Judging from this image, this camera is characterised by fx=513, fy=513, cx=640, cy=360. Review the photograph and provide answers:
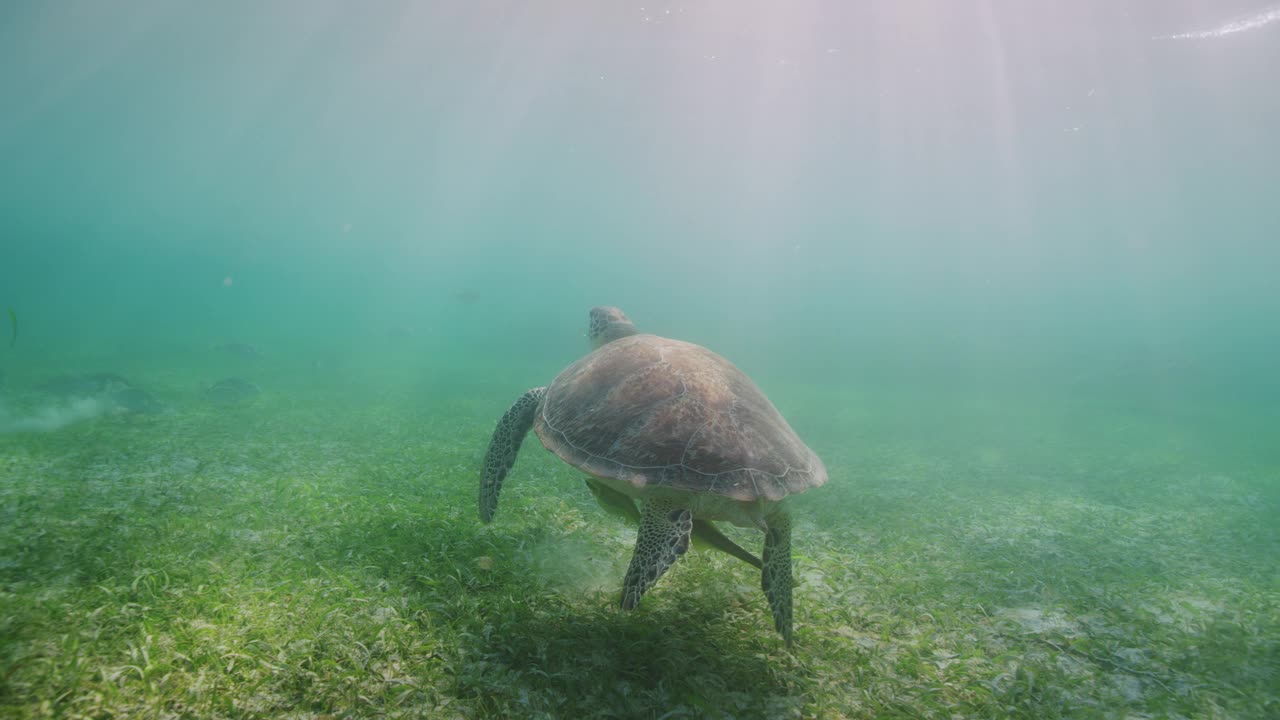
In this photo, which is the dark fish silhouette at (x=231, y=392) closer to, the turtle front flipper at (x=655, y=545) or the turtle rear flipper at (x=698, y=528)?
the turtle rear flipper at (x=698, y=528)

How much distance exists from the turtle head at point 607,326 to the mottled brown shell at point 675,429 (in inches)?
77.8

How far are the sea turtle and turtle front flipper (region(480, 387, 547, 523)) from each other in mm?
613

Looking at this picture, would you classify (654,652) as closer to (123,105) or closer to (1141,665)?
(1141,665)

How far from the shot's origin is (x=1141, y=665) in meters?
3.19

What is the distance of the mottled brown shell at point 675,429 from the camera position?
3053mm

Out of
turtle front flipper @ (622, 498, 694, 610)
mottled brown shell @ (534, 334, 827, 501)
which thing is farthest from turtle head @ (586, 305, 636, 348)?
turtle front flipper @ (622, 498, 694, 610)

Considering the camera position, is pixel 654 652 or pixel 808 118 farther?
pixel 808 118

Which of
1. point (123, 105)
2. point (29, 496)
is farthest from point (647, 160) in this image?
point (29, 496)

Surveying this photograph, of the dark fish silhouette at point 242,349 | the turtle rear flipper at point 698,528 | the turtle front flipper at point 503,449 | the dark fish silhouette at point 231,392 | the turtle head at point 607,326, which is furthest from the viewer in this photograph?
the dark fish silhouette at point 242,349

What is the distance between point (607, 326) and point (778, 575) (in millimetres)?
4038

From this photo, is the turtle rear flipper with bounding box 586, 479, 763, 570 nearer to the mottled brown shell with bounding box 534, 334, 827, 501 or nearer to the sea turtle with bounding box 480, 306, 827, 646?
the sea turtle with bounding box 480, 306, 827, 646

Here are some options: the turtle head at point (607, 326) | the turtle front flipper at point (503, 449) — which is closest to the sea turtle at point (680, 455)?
the turtle front flipper at point (503, 449)

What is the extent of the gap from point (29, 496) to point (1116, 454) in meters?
19.9

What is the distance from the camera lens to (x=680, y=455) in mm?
3094
